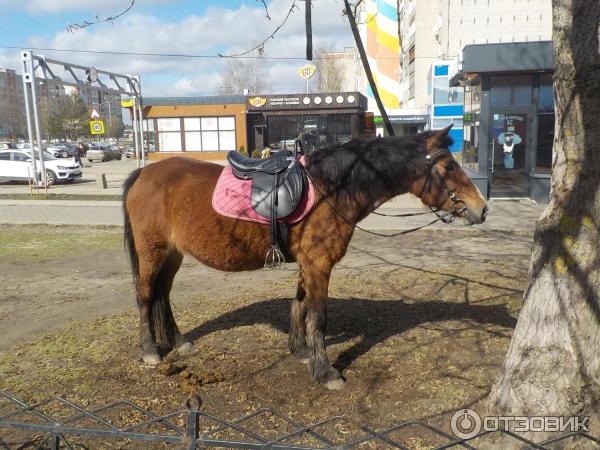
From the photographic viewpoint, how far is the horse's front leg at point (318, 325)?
156 inches

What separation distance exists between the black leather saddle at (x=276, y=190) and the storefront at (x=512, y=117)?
1044 centimetres

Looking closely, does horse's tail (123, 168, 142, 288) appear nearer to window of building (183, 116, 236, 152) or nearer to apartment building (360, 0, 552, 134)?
apartment building (360, 0, 552, 134)

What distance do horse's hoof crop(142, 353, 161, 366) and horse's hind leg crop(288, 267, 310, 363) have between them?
119 centimetres

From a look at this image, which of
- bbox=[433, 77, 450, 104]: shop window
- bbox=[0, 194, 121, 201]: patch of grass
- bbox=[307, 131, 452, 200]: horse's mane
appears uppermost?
bbox=[433, 77, 450, 104]: shop window

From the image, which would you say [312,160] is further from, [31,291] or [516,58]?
[516,58]

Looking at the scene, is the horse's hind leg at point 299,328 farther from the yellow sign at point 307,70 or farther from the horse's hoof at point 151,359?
the yellow sign at point 307,70

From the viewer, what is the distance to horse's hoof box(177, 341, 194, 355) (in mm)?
4746

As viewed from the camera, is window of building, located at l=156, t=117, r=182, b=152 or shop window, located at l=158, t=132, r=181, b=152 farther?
shop window, located at l=158, t=132, r=181, b=152

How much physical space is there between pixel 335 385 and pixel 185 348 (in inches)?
63.9

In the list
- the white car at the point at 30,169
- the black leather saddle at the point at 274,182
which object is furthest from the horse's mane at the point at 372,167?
the white car at the point at 30,169

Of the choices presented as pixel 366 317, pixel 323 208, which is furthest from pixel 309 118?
pixel 323 208

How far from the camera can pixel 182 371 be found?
423 cm

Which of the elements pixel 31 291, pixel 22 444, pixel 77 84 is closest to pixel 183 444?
pixel 22 444

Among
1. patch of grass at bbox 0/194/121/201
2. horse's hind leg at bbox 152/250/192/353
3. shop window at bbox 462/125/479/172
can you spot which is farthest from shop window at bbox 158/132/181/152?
horse's hind leg at bbox 152/250/192/353
